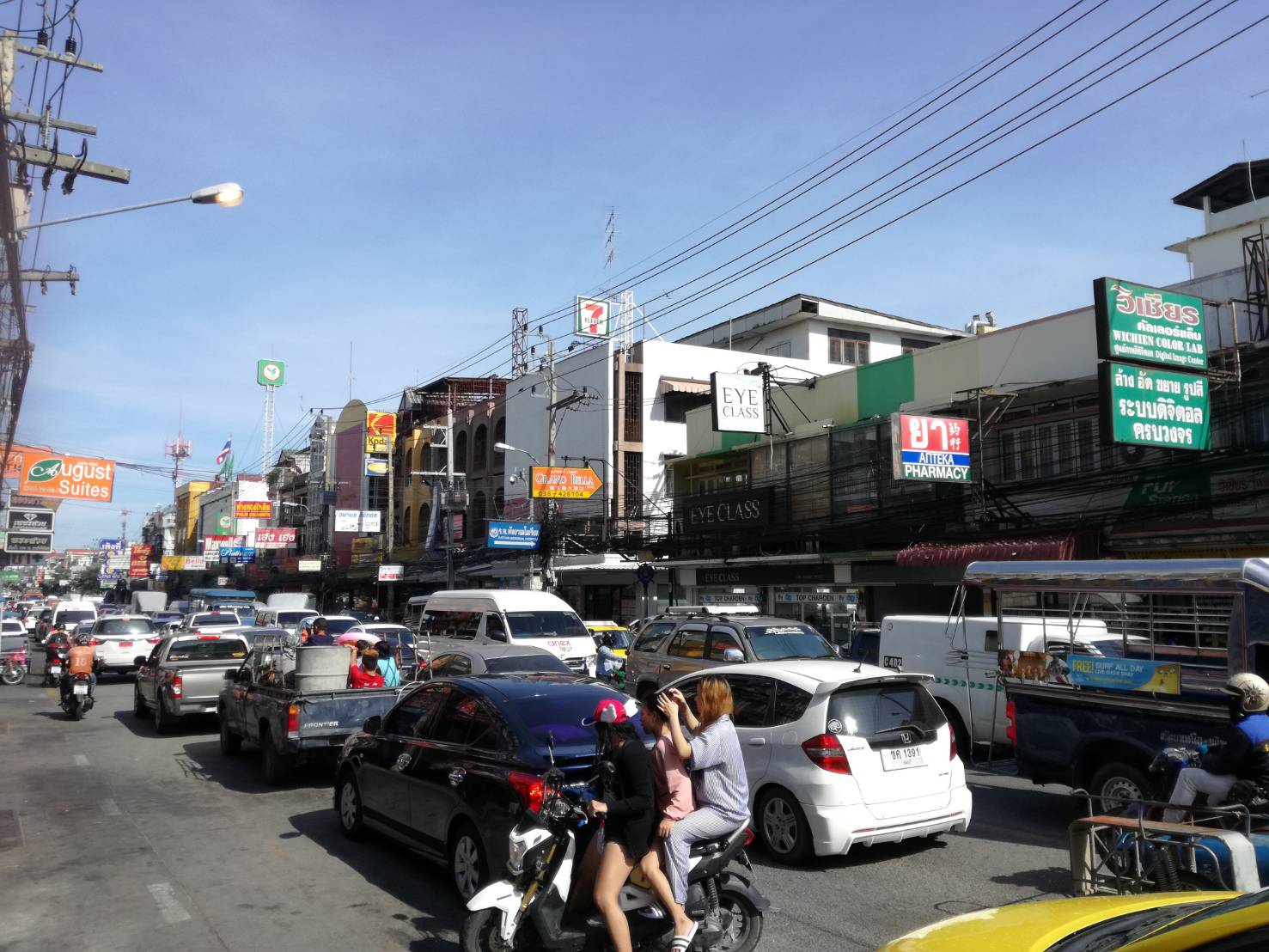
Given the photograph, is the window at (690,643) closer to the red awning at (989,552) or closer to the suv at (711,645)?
the suv at (711,645)

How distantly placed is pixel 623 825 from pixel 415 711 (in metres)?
3.52

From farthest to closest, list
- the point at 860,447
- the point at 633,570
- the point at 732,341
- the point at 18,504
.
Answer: the point at 732,341
the point at 18,504
the point at 633,570
the point at 860,447

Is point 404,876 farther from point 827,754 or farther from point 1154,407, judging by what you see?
point 1154,407

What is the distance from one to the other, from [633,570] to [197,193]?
25.3 m

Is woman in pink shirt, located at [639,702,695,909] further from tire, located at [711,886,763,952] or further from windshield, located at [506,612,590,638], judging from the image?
windshield, located at [506,612,590,638]

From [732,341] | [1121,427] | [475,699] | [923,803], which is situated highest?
[732,341]

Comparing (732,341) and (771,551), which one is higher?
(732,341)

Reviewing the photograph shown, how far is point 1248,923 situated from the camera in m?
2.38

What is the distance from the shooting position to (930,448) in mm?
21141

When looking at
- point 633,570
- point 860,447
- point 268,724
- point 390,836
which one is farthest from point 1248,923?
point 633,570

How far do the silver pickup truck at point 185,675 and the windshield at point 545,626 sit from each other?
→ 16.8 feet

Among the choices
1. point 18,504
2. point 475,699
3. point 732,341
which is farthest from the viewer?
point 732,341

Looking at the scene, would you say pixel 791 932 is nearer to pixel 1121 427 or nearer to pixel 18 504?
pixel 1121 427

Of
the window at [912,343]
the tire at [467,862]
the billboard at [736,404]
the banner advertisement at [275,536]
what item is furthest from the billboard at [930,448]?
the banner advertisement at [275,536]
